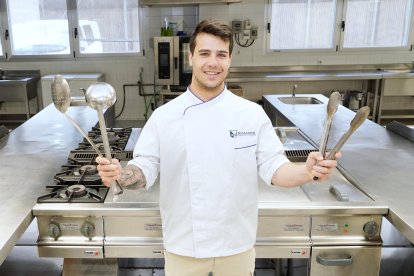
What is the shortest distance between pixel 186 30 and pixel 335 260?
14.7ft

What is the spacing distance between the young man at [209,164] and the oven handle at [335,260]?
0.36m

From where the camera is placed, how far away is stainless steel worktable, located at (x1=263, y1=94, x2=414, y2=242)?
1.49m

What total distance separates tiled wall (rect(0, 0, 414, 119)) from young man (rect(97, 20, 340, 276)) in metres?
4.31

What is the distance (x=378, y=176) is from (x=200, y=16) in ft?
13.1

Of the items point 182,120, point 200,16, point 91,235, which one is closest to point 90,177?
point 91,235

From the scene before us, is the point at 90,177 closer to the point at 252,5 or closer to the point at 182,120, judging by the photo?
the point at 182,120

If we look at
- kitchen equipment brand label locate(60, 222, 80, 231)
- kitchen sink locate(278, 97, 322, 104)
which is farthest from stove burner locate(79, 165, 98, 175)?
kitchen sink locate(278, 97, 322, 104)

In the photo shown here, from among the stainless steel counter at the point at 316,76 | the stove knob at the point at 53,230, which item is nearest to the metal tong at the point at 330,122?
the stove knob at the point at 53,230

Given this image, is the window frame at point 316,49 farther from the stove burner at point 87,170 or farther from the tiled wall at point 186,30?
the stove burner at point 87,170

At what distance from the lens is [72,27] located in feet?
18.4

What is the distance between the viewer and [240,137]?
4.25ft

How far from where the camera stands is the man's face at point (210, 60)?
123 centimetres

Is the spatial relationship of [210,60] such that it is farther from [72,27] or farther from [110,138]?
[72,27]

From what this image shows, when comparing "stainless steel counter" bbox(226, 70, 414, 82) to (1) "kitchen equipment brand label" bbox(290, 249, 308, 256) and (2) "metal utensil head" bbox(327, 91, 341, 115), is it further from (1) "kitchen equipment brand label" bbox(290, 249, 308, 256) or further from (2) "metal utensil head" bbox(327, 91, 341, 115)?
(2) "metal utensil head" bbox(327, 91, 341, 115)
